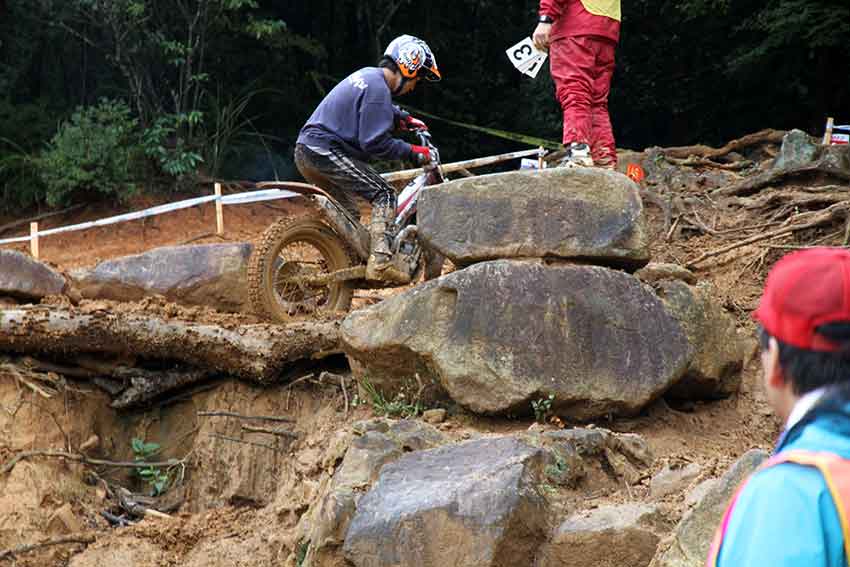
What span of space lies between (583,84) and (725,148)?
18.2 feet

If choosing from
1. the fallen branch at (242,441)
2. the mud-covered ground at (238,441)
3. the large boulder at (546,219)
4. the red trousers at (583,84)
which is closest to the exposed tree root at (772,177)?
the mud-covered ground at (238,441)

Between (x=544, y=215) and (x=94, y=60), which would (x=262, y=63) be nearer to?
(x=94, y=60)

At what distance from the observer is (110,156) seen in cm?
1271

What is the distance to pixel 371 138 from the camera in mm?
7098

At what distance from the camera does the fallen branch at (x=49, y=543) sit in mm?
6480

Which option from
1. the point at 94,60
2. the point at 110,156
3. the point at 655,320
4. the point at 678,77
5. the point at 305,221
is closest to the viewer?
the point at 655,320

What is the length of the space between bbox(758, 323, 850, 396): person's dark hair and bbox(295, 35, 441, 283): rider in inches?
207

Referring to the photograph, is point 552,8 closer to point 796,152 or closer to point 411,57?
point 411,57

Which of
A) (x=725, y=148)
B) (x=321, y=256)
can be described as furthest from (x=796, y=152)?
(x=321, y=256)

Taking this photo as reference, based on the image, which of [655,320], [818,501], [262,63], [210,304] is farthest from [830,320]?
[262,63]

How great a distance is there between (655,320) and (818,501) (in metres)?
4.05

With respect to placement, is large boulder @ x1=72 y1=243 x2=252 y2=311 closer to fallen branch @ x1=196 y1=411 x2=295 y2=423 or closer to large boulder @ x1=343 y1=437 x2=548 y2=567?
fallen branch @ x1=196 y1=411 x2=295 y2=423

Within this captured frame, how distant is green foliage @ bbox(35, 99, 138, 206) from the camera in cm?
1248

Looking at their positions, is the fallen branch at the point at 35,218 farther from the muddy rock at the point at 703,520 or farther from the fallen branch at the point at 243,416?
the muddy rock at the point at 703,520
